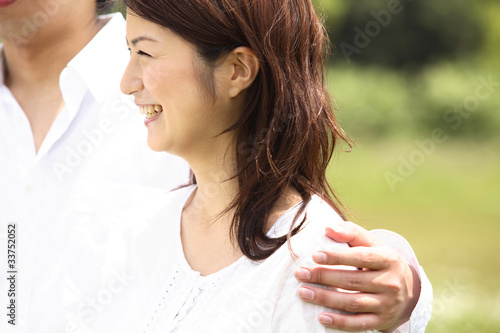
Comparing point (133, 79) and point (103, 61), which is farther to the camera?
point (103, 61)

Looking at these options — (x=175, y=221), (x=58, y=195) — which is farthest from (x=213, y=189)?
(x=58, y=195)

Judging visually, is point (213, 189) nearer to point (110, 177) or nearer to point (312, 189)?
point (312, 189)

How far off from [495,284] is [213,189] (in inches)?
195

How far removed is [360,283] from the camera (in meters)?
1.54

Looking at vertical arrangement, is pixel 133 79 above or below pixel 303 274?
above

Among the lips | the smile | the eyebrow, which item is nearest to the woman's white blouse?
the smile

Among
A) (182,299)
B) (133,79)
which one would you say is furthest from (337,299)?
(133,79)

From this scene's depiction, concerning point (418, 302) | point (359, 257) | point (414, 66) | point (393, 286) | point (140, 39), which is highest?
point (140, 39)

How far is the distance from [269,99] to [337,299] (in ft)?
1.74

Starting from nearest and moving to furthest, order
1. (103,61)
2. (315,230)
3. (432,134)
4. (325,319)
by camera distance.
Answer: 1. (325,319)
2. (315,230)
3. (103,61)
4. (432,134)

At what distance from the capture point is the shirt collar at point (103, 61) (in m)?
2.32

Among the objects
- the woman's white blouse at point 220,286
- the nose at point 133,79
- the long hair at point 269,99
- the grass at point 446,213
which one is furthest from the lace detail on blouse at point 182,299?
the grass at point 446,213

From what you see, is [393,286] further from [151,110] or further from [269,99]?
[151,110]

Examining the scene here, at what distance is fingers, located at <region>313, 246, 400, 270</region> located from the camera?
1.51 meters
